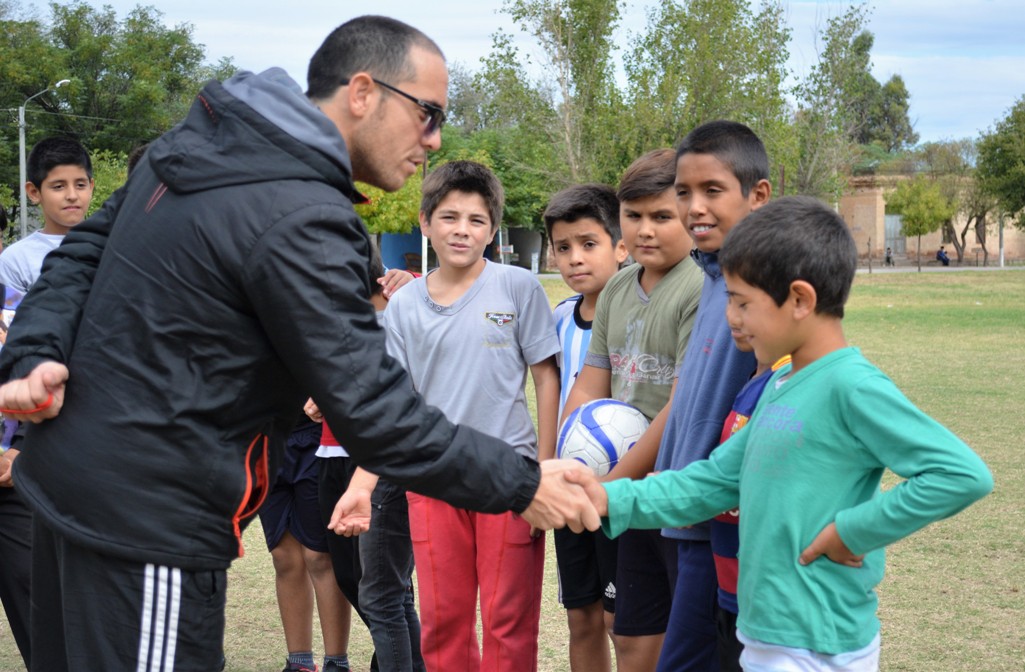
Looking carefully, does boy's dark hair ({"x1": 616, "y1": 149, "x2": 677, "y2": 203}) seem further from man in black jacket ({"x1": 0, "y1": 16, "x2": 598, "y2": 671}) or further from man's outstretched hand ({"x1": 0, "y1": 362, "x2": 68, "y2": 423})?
man's outstretched hand ({"x1": 0, "y1": 362, "x2": 68, "y2": 423})

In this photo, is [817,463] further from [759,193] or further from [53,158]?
[53,158]

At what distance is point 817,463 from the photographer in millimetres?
2949

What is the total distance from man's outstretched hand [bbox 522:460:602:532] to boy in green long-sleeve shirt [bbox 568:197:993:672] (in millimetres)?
467

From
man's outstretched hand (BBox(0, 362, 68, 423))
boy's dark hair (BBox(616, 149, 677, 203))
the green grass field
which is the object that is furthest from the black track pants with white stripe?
the green grass field

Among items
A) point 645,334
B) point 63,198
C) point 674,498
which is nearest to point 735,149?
point 645,334

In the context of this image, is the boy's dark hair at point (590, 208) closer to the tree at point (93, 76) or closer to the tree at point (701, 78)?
the tree at point (701, 78)

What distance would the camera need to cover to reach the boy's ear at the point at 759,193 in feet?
13.1

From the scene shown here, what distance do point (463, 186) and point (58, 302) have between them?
221 cm

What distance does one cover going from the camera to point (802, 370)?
3068 mm

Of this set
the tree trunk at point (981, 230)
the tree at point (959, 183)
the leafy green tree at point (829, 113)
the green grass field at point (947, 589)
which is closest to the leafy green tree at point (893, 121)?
the tree at point (959, 183)

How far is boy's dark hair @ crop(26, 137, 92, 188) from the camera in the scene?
19.3 feet

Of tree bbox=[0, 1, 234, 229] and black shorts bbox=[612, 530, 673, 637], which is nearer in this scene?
black shorts bbox=[612, 530, 673, 637]

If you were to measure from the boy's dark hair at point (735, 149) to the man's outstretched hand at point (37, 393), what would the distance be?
2.24 meters

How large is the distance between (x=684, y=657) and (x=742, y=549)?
73 centimetres
